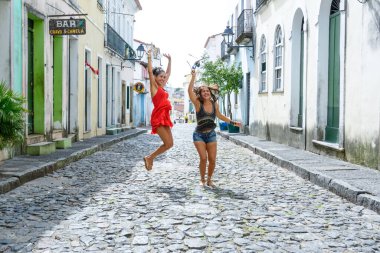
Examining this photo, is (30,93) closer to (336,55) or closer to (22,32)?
(22,32)

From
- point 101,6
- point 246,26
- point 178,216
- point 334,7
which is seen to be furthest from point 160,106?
point 246,26

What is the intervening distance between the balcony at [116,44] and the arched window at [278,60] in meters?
7.15

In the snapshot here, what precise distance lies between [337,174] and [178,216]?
3.29 metres

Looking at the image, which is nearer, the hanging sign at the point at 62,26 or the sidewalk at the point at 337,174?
the sidewalk at the point at 337,174

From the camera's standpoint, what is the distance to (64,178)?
777cm

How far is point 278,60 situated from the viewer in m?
15.3

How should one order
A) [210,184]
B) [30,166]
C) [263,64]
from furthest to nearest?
[263,64] < [30,166] < [210,184]

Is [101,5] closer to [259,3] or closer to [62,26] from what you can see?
[259,3]

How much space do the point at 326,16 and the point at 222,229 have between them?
7663 mm

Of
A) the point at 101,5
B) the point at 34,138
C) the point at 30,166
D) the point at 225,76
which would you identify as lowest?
the point at 30,166

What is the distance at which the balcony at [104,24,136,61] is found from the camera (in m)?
19.7

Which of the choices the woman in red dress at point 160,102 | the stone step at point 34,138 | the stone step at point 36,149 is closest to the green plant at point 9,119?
the woman in red dress at point 160,102

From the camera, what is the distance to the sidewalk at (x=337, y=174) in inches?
226

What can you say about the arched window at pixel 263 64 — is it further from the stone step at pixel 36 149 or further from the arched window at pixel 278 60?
the stone step at pixel 36 149
